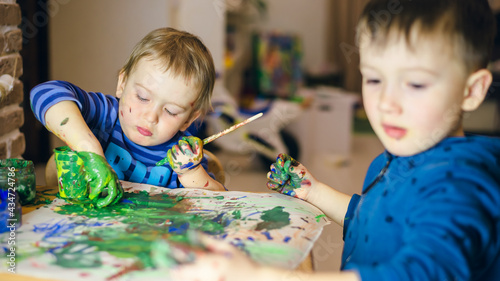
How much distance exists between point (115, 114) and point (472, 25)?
30.4 inches

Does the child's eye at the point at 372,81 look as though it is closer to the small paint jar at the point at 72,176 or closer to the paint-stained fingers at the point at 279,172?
the paint-stained fingers at the point at 279,172

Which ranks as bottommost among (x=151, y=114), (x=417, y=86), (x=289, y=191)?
(x=289, y=191)

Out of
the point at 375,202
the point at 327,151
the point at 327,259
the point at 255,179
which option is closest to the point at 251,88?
the point at 327,151

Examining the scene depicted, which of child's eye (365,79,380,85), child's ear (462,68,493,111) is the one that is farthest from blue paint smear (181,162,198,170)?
child's ear (462,68,493,111)

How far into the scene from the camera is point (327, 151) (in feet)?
13.5

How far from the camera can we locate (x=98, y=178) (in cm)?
83

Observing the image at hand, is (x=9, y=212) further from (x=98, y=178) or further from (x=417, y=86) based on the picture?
(x=417, y=86)

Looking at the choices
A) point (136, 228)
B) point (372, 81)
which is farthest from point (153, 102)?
point (372, 81)

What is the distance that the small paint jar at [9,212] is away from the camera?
0.73 m

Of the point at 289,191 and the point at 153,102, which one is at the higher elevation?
the point at 153,102

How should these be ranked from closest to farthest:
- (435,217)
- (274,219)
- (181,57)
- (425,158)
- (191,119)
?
1. (435,217)
2. (425,158)
3. (274,219)
4. (181,57)
5. (191,119)

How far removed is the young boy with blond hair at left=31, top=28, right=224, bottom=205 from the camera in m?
1.00

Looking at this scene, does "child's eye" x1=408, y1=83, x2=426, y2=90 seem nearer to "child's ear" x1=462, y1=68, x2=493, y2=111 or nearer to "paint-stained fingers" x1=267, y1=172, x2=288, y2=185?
"child's ear" x1=462, y1=68, x2=493, y2=111

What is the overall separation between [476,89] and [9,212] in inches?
27.2
